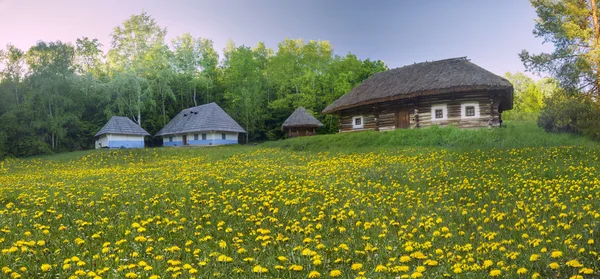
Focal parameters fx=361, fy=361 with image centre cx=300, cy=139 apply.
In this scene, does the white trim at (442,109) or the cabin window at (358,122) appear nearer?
the white trim at (442,109)

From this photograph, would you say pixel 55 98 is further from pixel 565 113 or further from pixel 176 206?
pixel 565 113

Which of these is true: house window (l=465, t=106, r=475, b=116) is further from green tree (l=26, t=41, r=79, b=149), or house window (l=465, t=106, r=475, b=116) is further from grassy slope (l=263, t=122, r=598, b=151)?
green tree (l=26, t=41, r=79, b=149)

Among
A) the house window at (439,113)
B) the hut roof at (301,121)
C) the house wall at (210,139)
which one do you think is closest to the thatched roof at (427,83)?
the house window at (439,113)

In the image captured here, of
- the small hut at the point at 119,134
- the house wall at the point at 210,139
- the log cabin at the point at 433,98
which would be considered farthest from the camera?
the house wall at the point at 210,139

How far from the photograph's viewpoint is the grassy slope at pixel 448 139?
18.2 meters

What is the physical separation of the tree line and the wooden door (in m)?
19.9

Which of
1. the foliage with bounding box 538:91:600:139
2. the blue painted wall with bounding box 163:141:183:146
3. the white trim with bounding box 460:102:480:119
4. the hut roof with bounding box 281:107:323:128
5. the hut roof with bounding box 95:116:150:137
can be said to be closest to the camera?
the foliage with bounding box 538:91:600:139

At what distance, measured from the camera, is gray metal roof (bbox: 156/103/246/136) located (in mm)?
39688

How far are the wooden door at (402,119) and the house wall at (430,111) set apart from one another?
246 millimetres

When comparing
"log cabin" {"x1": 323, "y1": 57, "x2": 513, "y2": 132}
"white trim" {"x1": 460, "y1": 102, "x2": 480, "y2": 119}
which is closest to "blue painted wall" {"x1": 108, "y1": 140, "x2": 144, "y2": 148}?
"log cabin" {"x1": 323, "y1": 57, "x2": 513, "y2": 132}

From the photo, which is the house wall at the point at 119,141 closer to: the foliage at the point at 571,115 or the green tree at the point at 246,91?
the green tree at the point at 246,91

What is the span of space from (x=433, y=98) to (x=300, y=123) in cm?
1791

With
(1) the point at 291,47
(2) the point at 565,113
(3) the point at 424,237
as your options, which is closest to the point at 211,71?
(1) the point at 291,47

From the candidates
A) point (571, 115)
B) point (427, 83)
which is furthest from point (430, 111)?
point (571, 115)
